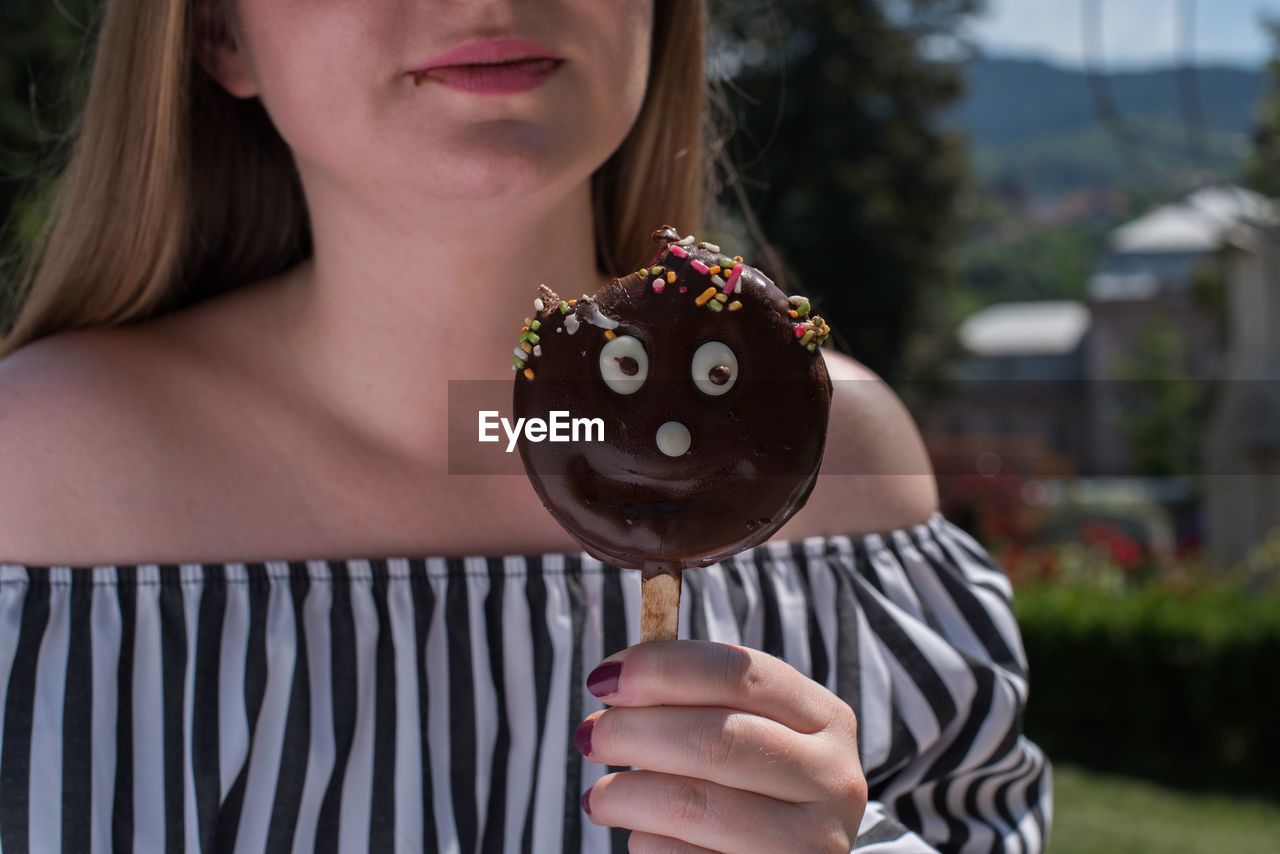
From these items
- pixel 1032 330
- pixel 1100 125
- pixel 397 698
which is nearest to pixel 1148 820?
pixel 397 698

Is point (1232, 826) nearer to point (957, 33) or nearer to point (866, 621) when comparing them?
point (866, 621)

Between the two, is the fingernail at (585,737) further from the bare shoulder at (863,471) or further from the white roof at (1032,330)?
the white roof at (1032,330)

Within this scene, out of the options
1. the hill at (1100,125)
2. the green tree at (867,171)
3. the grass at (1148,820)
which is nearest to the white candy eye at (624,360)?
the grass at (1148,820)

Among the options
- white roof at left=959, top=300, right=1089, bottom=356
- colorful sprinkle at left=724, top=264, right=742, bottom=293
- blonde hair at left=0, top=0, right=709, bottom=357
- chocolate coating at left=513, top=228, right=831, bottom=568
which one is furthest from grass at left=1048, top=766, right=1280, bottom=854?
white roof at left=959, top=300, right=1089, bottom=356

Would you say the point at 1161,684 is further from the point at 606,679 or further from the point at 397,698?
the point at 606,679

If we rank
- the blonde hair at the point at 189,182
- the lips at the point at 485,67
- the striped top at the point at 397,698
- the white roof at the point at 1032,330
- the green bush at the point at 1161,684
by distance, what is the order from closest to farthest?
the lips at the point at 485,67
the striped top at the point at 397,698
the blonde hair at the point at 189,182
the green bush at the point at 1161,684
the white roof at the point at 1032,330

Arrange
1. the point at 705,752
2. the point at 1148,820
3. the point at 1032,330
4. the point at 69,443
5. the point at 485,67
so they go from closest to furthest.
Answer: the point at 705,752 → the point at 485,67 → the point at 69,443 → the point at 1148,820 → the point at 1032,330
